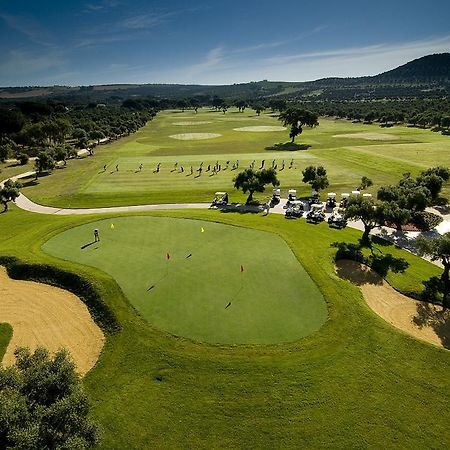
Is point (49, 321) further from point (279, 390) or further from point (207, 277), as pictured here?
point (279, 390)

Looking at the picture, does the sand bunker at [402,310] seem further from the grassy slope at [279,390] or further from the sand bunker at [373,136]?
the sand bunker at [373,136]

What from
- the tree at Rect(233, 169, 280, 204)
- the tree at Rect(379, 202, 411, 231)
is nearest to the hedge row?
the tree at Rect(379, 202, 411, 231)

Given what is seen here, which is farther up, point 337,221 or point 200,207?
point 337,221

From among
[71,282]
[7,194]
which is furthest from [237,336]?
[7,194]

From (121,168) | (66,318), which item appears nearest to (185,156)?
(121,168)

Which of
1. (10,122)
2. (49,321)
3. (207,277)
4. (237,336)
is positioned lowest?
(49,321)

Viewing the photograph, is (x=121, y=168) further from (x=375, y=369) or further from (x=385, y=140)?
(x=385, y=140)

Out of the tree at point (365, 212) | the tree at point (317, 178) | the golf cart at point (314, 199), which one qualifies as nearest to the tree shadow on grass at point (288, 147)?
the tree at point (317, 178)
